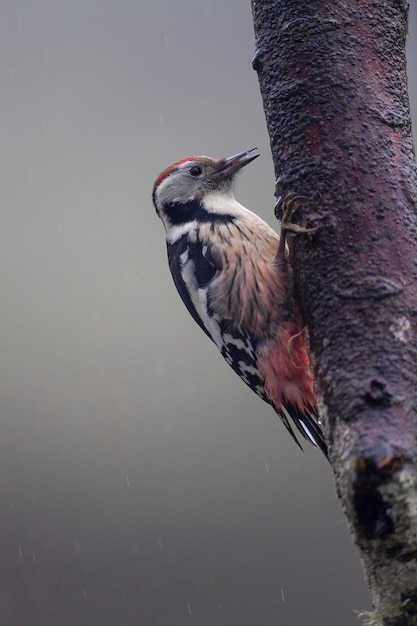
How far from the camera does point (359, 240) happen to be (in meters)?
1.51

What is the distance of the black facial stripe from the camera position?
2.61 m

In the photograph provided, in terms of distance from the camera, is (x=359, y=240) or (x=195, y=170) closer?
(x=359, y=240)

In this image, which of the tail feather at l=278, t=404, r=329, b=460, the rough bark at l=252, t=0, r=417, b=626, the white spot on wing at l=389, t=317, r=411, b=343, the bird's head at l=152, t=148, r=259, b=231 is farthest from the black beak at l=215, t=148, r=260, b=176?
the white spot on wing at l=389, t=317, r=411, b=343

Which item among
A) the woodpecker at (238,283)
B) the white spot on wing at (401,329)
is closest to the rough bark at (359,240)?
the white spot on wing at (401,329)

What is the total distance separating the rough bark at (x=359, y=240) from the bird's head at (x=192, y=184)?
1004 mm

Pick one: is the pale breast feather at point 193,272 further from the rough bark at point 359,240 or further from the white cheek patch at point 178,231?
the rough bark at point 359,240

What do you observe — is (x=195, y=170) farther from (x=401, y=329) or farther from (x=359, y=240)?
(x=401, y=329)

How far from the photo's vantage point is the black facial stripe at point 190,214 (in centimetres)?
261

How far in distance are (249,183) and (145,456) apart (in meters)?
1.75

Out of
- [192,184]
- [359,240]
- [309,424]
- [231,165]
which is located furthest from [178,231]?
[359,240]

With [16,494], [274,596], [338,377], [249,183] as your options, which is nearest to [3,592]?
[16,494]

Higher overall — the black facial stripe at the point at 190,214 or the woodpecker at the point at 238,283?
the black facial stripe at the point at 190,214

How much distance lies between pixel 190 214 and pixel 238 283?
0.42 meters

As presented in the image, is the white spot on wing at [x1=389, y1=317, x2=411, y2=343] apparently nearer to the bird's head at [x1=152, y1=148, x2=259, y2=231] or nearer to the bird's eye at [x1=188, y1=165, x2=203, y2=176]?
the bird's head at [x1=152, y1=148, x2=259, y2=231]
